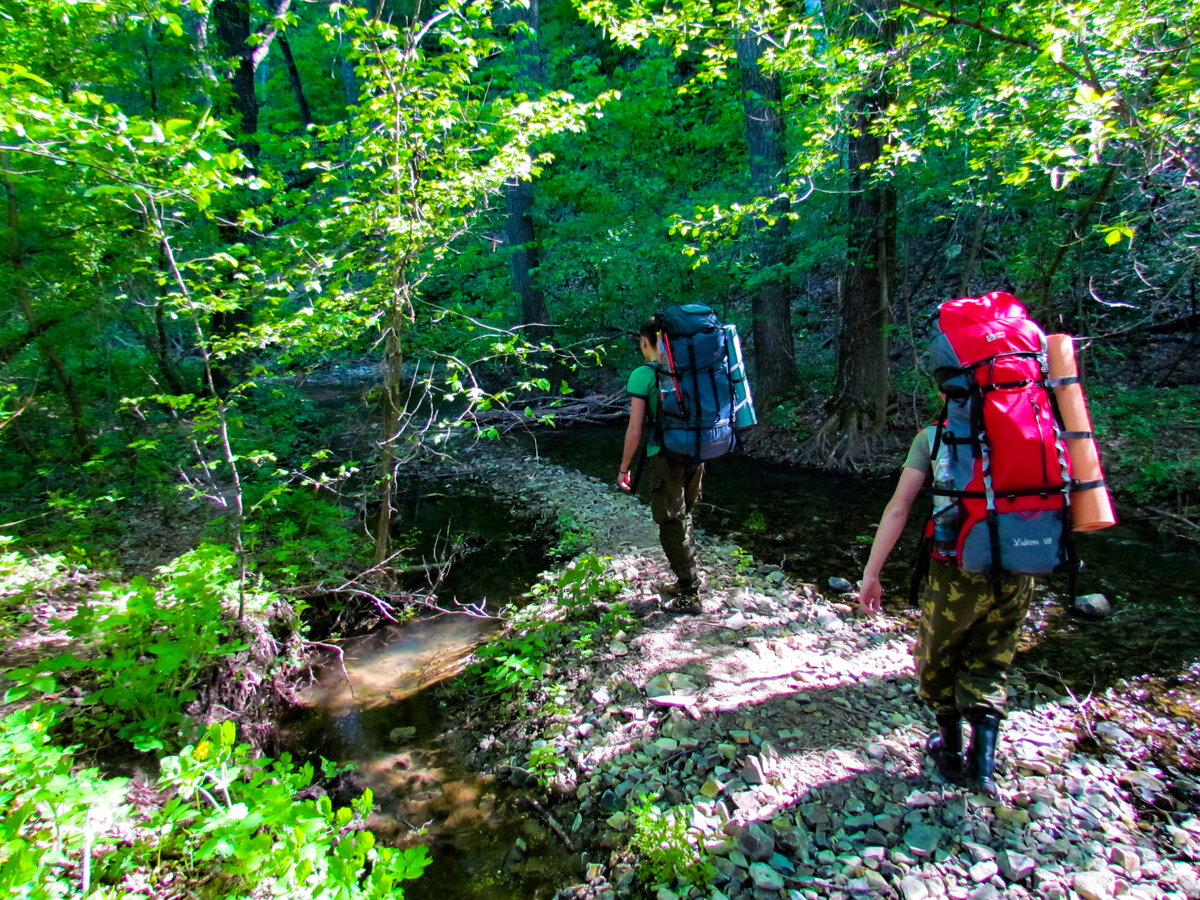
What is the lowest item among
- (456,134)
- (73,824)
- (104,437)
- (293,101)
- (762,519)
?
(762,519)

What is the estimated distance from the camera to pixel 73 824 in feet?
6.68

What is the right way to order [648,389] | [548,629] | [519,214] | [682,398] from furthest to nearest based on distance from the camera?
[519,214]
[548,629]
[648,389]
[682,398]

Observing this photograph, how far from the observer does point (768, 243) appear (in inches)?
390

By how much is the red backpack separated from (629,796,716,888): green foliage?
5.40ft

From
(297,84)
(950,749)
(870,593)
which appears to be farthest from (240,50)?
(950,749)

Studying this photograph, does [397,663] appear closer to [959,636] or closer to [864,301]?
[959,636]

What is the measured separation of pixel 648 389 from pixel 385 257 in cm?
227

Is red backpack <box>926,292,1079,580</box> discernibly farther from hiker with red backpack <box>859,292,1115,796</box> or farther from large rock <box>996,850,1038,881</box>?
large rock <box>996,850,1038,881</box>

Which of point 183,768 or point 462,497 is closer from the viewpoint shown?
point 183,768

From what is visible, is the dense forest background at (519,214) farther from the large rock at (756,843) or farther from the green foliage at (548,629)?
the large rock at (756,843)

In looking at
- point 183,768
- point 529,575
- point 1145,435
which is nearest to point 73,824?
point 183,768

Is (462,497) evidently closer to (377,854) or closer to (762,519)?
(762,519)

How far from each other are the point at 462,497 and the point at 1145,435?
9.01 m

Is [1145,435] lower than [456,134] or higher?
lower
